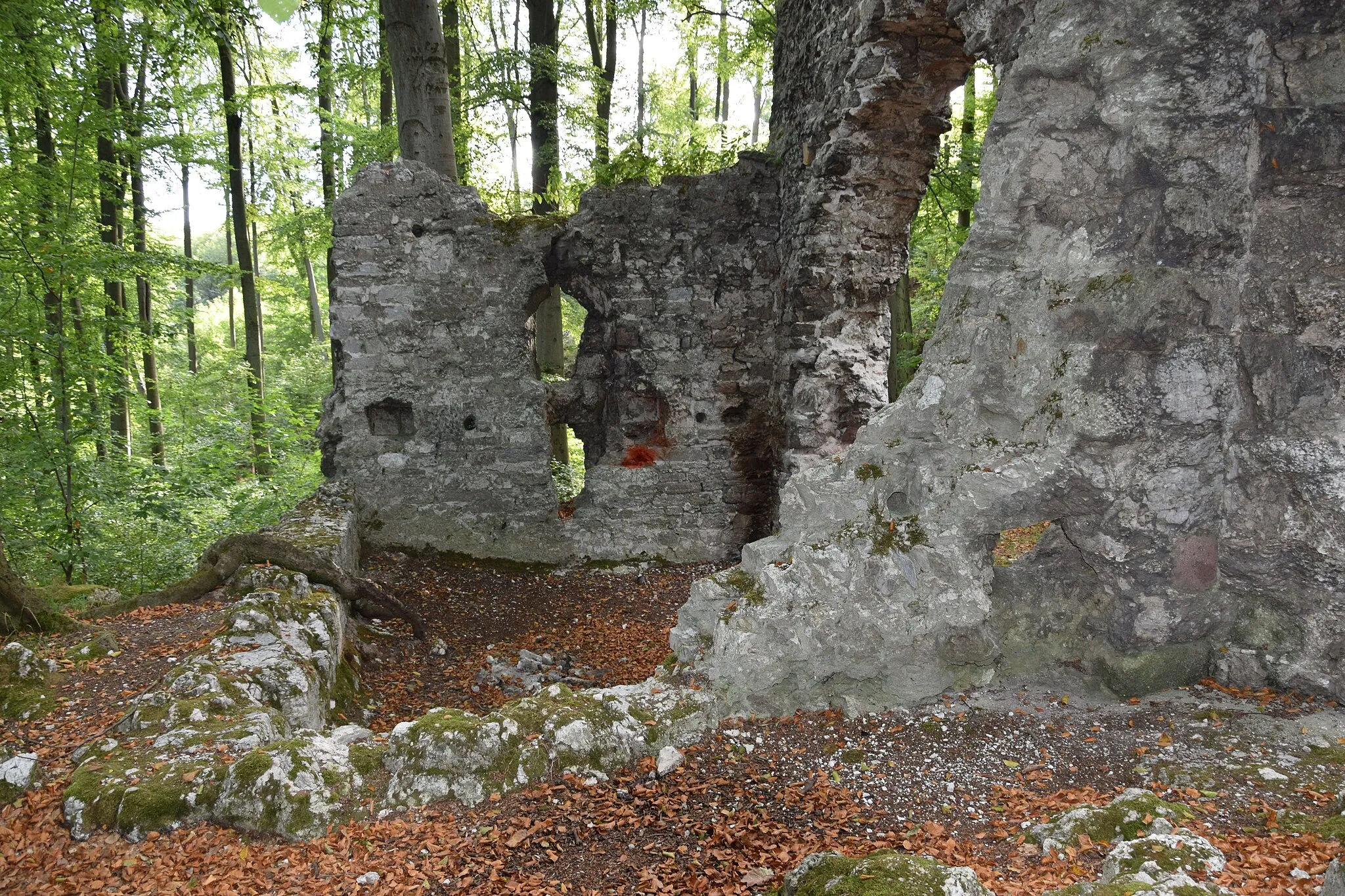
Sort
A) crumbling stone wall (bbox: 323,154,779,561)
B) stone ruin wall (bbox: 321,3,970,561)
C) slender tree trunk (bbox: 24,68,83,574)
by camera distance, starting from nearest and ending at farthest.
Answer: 1. stone ruin wall (bbox: 321,3,970,561)
2. crumbling stone wall (bbox: 323,154,779,561)
3. slender tree trunk (bbox: 24,68,83,574)

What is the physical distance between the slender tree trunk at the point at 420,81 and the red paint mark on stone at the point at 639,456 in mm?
3477

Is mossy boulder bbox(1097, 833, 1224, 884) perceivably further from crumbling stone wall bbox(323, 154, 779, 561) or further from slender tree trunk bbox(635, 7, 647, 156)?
slender tree trunk bbox(635, 7, 647, 156)

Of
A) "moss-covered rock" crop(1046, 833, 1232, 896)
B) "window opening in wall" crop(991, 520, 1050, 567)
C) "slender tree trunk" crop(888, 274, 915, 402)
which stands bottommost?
"window opening in wall" crop(991, 520, 1050, 567)

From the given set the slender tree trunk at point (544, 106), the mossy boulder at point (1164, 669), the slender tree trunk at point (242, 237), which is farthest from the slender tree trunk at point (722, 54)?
the mossy boulder at point (1164, 669)

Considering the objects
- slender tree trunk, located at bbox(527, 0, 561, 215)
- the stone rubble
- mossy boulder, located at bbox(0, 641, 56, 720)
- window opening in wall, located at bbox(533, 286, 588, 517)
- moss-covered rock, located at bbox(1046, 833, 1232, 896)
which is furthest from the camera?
window opening in wall, located at bbox(533, 286, 588, 517)

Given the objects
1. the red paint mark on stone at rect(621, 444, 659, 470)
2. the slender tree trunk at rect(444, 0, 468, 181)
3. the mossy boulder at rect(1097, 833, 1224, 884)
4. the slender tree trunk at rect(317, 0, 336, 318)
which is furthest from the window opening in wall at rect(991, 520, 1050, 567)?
the slender tree trunk at rect(317, 0, 336, 318)

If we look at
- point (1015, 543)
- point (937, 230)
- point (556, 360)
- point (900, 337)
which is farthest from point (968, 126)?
point (556, 360)

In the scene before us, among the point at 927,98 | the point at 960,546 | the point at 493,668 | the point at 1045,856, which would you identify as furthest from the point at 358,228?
the point at 1045,856

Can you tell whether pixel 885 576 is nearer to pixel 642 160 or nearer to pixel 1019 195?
pixel 1019 195

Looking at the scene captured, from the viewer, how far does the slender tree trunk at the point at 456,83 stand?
34.7ft

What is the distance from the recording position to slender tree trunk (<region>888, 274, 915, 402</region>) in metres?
10.2

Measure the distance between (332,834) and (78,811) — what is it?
1.00 meters

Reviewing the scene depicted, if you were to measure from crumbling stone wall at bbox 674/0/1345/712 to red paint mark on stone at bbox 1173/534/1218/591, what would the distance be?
0.02 m

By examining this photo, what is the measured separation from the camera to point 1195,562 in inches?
137
